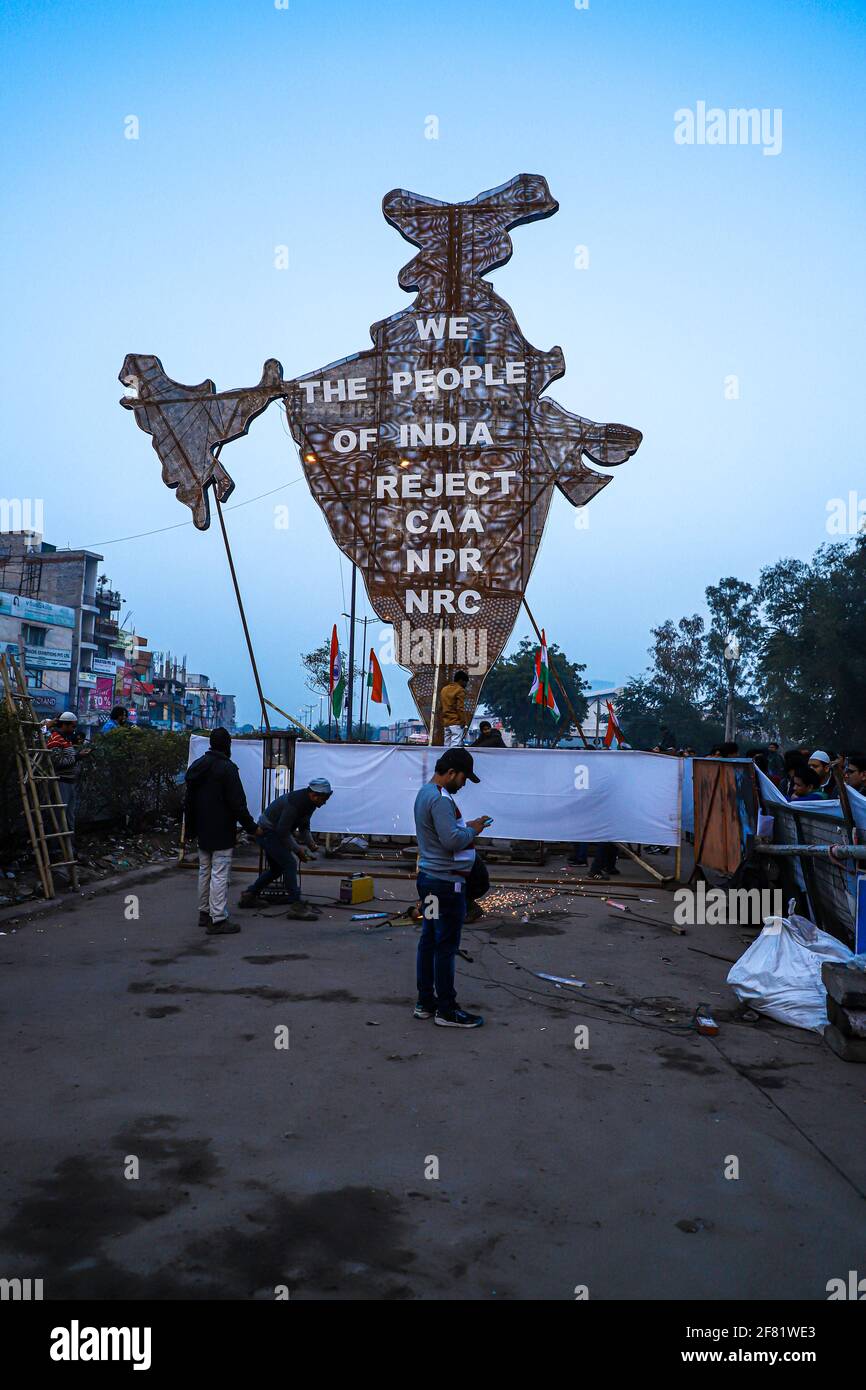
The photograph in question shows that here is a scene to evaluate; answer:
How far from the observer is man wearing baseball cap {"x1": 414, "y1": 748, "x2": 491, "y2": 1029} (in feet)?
18.8

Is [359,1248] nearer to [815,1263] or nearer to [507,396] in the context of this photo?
[815,1263]

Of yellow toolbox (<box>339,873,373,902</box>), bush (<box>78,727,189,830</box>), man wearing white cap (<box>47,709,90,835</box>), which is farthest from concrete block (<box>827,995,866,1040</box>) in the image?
bush (<box>78,727,189,830</box>)

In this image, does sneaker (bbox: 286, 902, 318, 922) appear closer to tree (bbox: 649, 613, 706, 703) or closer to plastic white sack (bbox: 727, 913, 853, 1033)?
plastic white sack (bbox: 727, 913, 853, 1033)

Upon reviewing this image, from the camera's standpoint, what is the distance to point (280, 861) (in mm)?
9391

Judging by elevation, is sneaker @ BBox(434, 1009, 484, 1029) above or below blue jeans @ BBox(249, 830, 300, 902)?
below

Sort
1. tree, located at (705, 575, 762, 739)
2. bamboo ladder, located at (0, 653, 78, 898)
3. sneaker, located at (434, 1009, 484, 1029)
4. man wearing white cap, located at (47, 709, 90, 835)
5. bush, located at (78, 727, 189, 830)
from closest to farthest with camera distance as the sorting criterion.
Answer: sneaker, located at (434, 1009, 484, 1029) → bamboo ladder, located at (0, 653, 78, 898) → man wearing white cap, located at (47, 709, 90, 835) → bush, located at (78, 727, 189, 830) → tree, located at (705, 575, 762, 739)

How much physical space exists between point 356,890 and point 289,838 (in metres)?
1.08

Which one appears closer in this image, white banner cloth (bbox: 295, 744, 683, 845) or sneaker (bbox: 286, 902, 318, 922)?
sneaker (bbox: 286, 902, 318, 922)

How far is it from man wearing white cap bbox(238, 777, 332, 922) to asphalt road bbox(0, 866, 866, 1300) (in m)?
2.20

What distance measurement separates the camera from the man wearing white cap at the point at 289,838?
357 inches

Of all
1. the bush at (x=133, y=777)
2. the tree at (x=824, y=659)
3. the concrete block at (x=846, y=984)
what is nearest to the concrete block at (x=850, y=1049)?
the concrete block at (x=846, y=984)

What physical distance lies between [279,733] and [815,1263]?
8773 millimetres

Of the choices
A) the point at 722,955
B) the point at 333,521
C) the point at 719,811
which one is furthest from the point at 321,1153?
the point at 333,521

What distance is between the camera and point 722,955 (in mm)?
7844
